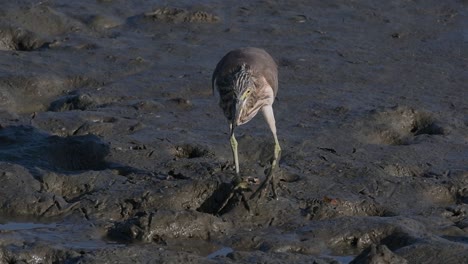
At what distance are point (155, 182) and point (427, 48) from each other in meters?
5.09

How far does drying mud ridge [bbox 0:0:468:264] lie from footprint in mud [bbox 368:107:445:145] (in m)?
0.02

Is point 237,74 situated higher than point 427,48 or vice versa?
point 237,74

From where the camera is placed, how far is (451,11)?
46.2 ft

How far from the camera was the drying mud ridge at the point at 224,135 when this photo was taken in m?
8.08

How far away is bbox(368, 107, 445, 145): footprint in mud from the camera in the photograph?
33.7 feet

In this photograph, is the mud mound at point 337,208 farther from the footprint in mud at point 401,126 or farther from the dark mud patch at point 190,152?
the footprint in mud at point 401,126

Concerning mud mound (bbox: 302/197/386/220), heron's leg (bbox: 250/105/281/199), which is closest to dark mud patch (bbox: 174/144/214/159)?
heron's leg (bbox: 250/105/281/199)

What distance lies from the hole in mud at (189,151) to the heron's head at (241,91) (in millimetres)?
A: 734

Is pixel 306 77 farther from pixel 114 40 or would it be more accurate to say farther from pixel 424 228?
pixel 424 228

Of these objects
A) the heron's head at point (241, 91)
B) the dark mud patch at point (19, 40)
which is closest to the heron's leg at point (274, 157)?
the heron's head at point (241, 91)

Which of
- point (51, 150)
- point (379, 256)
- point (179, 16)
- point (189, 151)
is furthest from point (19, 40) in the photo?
point (379, 256)

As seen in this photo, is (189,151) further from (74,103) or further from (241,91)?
(74,103)

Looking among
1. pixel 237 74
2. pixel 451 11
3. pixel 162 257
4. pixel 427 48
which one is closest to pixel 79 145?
pixel 237 74

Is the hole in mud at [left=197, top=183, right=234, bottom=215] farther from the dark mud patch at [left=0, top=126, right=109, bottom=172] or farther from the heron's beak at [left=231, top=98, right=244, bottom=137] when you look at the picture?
the dark mud patch at [left=0, top=126, right=109, bottom=172]
